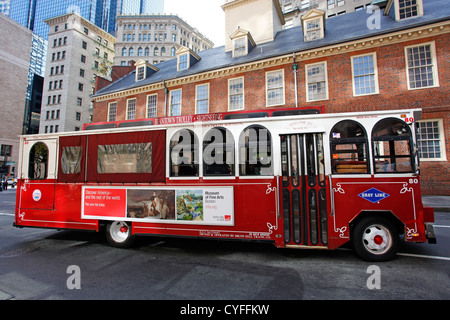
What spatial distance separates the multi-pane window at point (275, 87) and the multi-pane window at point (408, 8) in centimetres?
857

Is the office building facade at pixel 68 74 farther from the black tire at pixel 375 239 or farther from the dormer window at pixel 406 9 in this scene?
the black tire at pixel 375 239

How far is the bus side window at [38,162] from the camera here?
6613 mm

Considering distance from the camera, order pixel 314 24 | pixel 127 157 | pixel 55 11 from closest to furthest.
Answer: pixel 127 157 → pixel 314 24 → pixel 55 11

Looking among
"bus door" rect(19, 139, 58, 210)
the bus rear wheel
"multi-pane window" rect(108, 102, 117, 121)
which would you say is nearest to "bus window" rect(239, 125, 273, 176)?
the bus rear wheel

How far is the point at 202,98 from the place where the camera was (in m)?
19.4

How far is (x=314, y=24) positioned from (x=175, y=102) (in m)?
13.1

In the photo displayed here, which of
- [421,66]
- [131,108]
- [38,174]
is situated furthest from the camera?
[131,108]

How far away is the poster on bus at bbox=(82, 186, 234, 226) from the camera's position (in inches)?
205

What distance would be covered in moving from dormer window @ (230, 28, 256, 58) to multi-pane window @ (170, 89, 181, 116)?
6.24m

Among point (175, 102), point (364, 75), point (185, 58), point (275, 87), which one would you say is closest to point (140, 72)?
point (185, 58)

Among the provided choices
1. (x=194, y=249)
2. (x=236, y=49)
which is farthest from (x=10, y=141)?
(x=194, y=249)

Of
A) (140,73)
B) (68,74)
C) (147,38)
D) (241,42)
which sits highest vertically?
(147,38)

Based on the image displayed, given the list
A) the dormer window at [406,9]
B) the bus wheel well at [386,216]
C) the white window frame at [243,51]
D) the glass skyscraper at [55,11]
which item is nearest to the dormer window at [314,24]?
the dormer window at [406,9]

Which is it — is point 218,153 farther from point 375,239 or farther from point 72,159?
point 72,159
